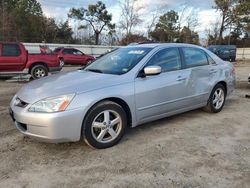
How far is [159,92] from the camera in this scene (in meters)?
4.94

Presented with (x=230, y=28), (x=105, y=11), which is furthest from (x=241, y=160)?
(x=230, y=28)

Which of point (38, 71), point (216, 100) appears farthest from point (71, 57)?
point (216, 100)

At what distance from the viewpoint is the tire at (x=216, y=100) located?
6198mm

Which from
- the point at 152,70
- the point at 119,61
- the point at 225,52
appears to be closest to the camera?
the point at 152,70

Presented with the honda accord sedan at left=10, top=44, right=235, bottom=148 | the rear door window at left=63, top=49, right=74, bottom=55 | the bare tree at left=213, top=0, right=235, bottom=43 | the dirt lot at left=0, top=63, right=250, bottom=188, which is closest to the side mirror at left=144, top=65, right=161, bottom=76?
the honda accord sedan at left=10, top=44, right=235, bottom=148

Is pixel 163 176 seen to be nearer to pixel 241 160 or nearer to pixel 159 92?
pixel 241 160

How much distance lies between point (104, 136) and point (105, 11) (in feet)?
148

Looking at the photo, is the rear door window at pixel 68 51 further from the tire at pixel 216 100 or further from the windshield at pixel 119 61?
the tire at pixel 216 100

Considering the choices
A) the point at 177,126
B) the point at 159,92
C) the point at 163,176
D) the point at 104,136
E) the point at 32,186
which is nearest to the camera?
the point at 32,186

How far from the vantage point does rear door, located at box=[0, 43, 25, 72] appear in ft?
38.5

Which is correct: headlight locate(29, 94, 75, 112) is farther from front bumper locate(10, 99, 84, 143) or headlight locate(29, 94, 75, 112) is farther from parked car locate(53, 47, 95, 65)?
parked car locate(53, 47, 95, 65)

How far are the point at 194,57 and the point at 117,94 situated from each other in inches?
87.8

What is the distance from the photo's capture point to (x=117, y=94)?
4359mm

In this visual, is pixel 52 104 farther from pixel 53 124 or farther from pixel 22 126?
pixel 22 126
